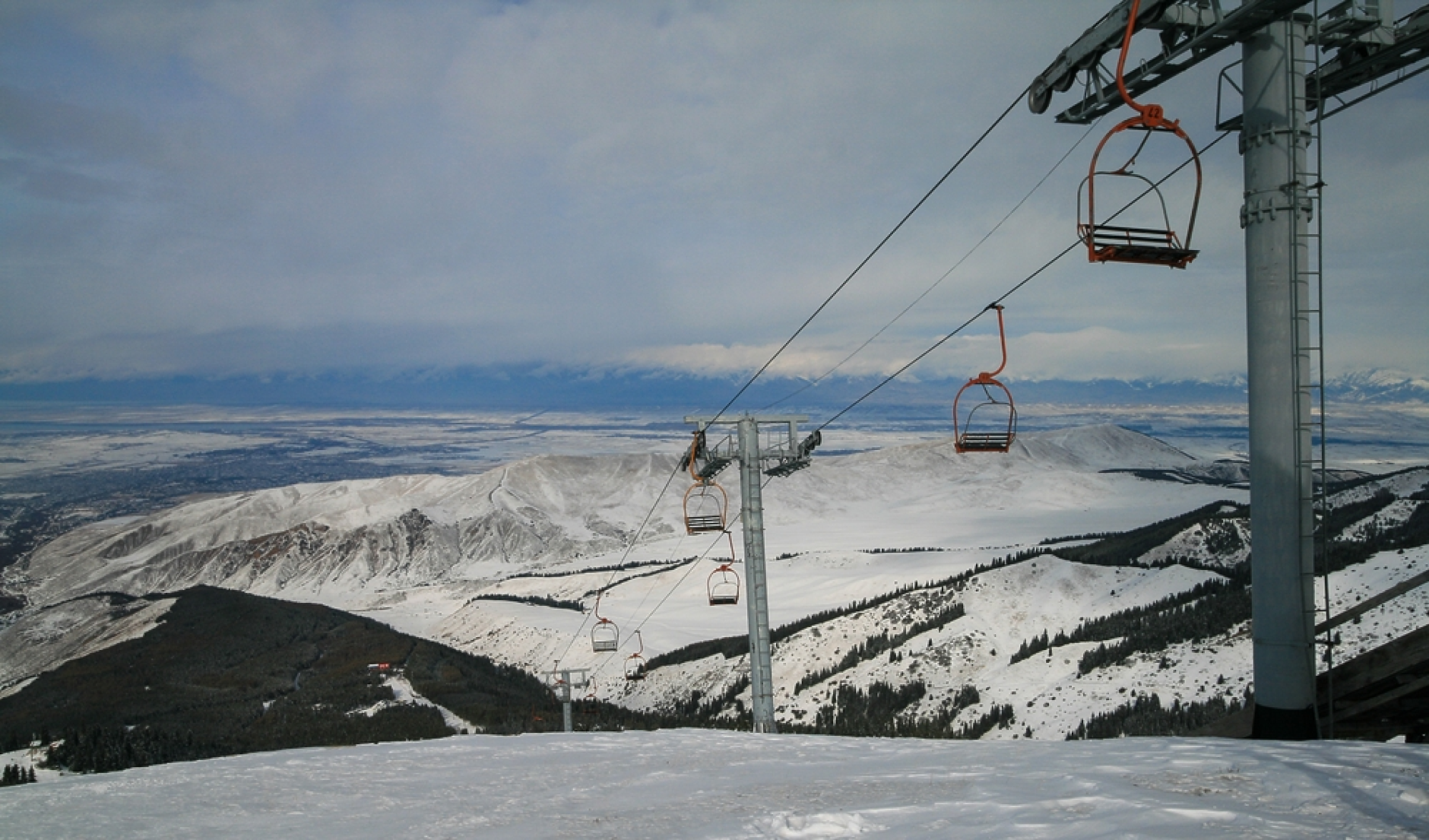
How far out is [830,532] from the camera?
519ft

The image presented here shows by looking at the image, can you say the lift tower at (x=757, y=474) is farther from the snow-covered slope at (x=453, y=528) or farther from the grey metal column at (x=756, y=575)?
the snow-covered slope at (x=453, y=528)

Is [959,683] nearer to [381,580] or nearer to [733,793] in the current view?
[733,793]

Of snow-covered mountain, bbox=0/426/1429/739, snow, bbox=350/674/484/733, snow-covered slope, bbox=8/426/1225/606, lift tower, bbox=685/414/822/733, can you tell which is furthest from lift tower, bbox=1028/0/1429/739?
snow-covered slope, bbox=8/426/1225/606

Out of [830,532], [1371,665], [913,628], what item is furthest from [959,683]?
[830,532]

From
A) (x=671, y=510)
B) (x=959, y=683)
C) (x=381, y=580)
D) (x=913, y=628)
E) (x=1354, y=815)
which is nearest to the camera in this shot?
(x=1354, y=815)

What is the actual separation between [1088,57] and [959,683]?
39.4 meters

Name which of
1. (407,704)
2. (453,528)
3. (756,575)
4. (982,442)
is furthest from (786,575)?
(453,528)

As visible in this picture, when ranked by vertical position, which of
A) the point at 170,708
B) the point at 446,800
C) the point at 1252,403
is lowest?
the point at 170,708

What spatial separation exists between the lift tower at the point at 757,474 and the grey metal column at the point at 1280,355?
10.8 m

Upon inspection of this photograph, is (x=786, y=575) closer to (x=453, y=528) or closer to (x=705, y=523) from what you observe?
(x=705, y=523)

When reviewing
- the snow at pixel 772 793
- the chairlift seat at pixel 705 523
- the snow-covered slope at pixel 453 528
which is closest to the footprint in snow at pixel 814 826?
the snow at pixel 772 793

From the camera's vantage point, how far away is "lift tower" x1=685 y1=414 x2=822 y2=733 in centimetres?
2086

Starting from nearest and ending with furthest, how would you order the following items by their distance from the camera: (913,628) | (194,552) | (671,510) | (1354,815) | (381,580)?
(1354,815)
(913,628)
(381,580)
(194,552)
(671,510)

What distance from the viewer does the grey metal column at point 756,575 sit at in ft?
68.3
